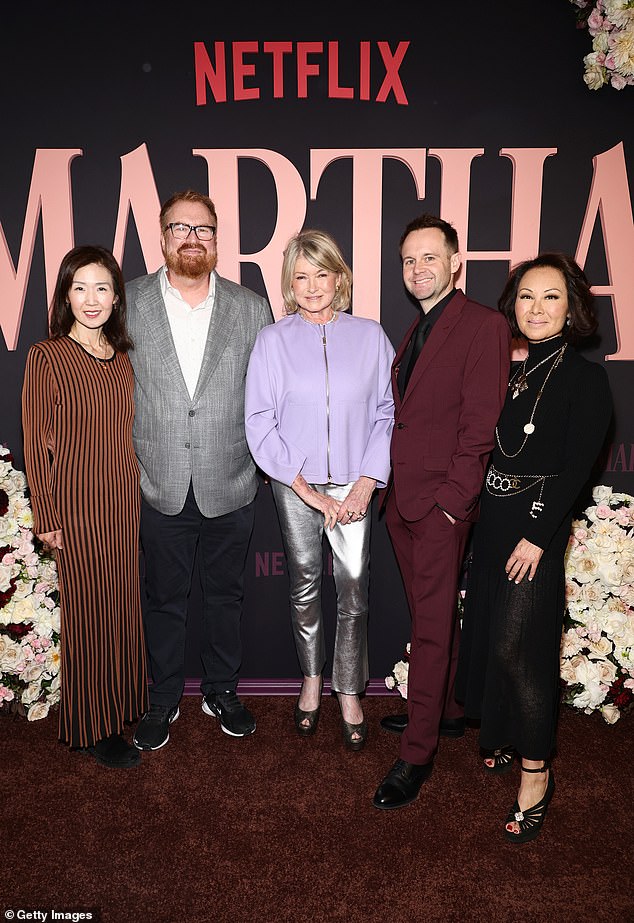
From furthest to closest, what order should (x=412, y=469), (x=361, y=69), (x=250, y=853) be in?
(x=361, y=69), (x=412, y=469), (x=250, y=853)

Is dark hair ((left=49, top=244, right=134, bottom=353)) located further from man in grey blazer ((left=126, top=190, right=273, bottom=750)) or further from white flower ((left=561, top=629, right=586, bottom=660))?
white flower ((left=561, top=629, right=586, bottom=660))

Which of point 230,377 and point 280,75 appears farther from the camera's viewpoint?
point 280,75

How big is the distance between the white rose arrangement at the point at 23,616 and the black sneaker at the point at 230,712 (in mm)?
708

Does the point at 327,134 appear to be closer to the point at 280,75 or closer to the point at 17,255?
the point at 280,75

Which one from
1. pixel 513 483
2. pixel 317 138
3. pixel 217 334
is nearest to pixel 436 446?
pixel 513 483

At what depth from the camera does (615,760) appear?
2906mm

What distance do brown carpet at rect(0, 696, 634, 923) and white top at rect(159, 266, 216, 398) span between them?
5.05 feet

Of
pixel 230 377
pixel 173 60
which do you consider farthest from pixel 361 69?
pixel 230 377

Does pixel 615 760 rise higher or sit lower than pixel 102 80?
lower

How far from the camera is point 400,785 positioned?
2.62 meters

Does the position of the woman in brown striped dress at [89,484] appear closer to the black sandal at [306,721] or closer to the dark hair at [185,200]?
the dark hair at [185,200]

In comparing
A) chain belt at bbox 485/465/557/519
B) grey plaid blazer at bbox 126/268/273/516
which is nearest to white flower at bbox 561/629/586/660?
chain belt at bbox 485/465/557/519

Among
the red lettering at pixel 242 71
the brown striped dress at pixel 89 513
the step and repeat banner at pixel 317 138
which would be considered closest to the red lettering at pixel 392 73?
the step and repeat banner at pixel 317 138

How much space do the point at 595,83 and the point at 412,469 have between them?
1.84m
